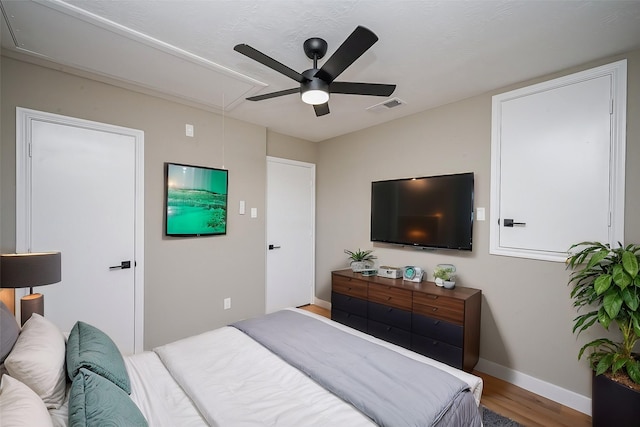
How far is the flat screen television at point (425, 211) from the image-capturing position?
274cm

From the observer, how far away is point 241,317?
11.6 ft

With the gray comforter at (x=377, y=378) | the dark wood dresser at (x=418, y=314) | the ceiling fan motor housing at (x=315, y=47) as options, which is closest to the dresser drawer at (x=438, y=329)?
the dark wood dresser at (x=418, y=314)

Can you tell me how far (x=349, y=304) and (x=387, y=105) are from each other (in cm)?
224

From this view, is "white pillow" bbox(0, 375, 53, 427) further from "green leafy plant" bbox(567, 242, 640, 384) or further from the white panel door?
the white panel door

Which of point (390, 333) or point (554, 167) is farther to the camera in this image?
point (390, 333)

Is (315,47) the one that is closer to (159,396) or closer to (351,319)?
(159,396)

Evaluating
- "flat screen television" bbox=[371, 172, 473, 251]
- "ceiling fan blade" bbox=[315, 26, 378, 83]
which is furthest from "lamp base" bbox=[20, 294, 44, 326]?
"flat screen television" bbox=[371, 172, 473, 251]

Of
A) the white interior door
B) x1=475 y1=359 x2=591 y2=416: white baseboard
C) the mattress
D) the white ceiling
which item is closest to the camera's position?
the mattress

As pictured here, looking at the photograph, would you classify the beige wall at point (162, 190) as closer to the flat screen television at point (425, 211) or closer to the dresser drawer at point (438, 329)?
the flat screen television at point (425, 211)

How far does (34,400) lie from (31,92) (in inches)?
93.6

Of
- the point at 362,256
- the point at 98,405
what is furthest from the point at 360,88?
the point at 362,256

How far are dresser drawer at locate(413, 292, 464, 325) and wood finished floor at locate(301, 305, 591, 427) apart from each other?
622mm

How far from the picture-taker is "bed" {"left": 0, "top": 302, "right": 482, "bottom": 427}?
108 cm

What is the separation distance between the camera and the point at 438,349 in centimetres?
253
